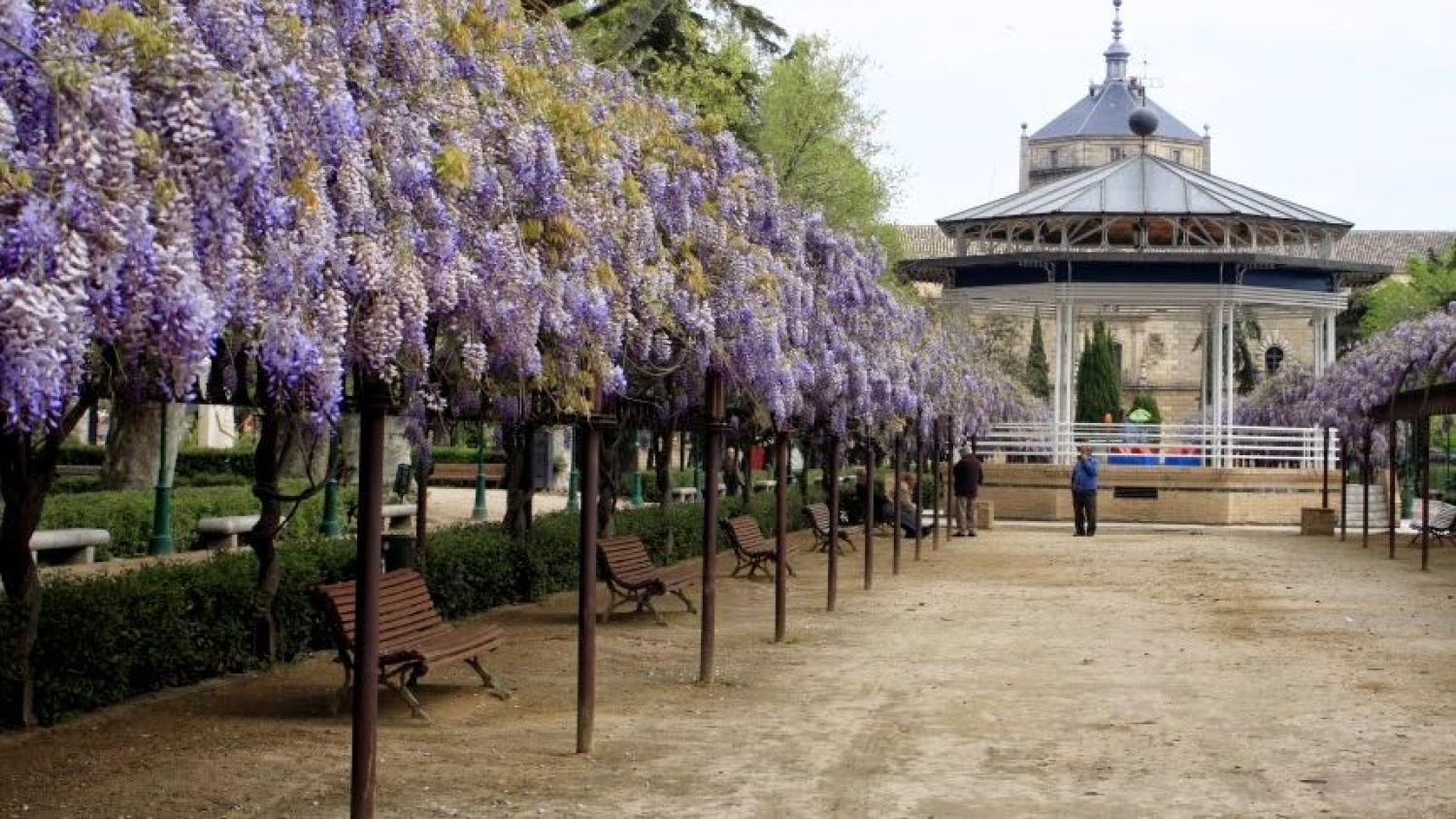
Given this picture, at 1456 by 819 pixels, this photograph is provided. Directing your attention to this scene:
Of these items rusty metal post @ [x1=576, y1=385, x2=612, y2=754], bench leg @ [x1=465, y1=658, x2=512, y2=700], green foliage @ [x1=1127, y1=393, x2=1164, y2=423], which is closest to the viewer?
rusty metal post @ [x1=576, y1=385, x2=612, y2=754]

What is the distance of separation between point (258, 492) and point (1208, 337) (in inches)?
1701

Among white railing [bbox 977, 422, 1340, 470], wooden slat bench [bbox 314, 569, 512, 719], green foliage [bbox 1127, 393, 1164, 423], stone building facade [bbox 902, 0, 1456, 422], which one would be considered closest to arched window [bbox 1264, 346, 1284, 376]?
stone building facade [bbox 902, 0, 1456, 422]

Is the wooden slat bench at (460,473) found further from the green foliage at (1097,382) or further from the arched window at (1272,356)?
the arched window at (1272,356)

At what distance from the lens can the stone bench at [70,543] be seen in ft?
63.9

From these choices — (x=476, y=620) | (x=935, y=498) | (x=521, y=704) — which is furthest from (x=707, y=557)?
(x=935, y=498)

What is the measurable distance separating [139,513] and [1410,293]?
69259mm

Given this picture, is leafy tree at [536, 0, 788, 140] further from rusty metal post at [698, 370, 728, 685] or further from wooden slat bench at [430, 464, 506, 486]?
wooden slat bench at [430, 464, 506, 486]

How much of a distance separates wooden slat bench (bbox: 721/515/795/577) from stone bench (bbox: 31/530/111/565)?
268 inches

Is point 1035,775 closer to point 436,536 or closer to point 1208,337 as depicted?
point 436,536

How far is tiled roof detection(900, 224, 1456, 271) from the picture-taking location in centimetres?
11400

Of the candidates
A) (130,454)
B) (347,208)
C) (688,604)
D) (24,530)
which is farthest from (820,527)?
(347,208)

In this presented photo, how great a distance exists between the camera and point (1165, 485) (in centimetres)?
4309

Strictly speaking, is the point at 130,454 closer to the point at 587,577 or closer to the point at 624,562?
the point at 624,562

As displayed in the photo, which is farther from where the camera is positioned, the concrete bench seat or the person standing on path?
the person standing on path
